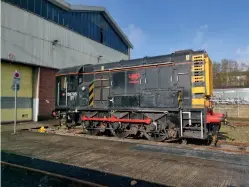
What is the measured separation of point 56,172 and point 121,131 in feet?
16.8

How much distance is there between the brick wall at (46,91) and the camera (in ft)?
58.2

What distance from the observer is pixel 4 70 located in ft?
49.8

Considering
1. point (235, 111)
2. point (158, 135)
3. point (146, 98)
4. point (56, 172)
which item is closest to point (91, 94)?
point (146, 98)

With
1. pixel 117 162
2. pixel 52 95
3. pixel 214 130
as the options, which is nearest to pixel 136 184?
pixel 117 162

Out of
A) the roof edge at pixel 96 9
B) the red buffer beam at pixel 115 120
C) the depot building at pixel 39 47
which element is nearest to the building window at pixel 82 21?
the depot building at pixel 39 47

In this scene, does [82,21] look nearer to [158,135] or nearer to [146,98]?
[146,98]

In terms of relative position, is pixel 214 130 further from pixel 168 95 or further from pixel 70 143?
pixel 70 143

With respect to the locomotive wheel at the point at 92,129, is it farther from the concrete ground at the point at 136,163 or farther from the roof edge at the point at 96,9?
the roof edge at the point at 96,9

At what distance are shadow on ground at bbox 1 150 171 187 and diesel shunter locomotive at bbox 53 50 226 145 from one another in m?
4.23

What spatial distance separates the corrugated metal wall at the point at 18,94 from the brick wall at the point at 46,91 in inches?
33.5

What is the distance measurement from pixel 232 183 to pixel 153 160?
2148 mm

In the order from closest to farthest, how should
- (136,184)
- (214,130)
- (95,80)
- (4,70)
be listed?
(136,184)
(214,130)
(95,80)
(4,70)

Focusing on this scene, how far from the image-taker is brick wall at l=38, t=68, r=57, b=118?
17.7 meters

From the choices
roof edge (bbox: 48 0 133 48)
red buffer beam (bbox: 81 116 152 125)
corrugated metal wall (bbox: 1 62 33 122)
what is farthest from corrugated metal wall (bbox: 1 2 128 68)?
red buffer beam (bbox: 81 116 152 125)
